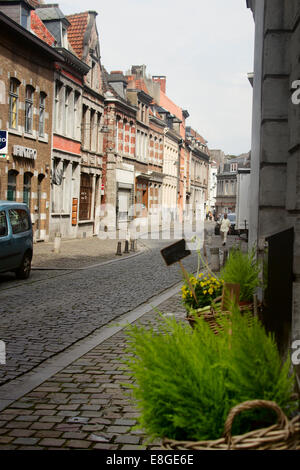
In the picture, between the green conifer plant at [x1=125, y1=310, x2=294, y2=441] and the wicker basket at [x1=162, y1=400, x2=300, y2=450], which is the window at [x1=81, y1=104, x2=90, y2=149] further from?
the wicker basket at [x1=162, y1=400, x2=300, y2=450]

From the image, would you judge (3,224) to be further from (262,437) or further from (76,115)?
(76,115)

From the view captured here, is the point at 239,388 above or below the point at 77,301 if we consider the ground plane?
above

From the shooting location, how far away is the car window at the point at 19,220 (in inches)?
559

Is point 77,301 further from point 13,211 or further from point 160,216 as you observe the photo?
point 160,216

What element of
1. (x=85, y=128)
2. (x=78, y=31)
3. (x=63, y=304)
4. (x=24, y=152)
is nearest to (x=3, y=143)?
(x=63, y=304)

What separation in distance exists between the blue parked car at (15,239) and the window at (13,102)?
1020 centimetres

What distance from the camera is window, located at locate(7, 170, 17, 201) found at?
24156 millimetres

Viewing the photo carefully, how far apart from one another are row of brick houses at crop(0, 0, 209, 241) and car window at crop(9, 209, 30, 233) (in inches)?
55.2

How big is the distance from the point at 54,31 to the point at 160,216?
2982cm

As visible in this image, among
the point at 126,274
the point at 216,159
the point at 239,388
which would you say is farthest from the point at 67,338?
the point at 216,159

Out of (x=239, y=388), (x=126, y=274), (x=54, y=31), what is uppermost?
(x=54, y=31)

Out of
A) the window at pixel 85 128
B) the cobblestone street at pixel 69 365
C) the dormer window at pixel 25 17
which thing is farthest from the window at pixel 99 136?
the cobblestone street at pixel 69 365

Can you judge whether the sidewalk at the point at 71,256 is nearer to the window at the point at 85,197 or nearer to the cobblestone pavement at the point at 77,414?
the window at the point at 85,197

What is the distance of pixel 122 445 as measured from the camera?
4.05m
